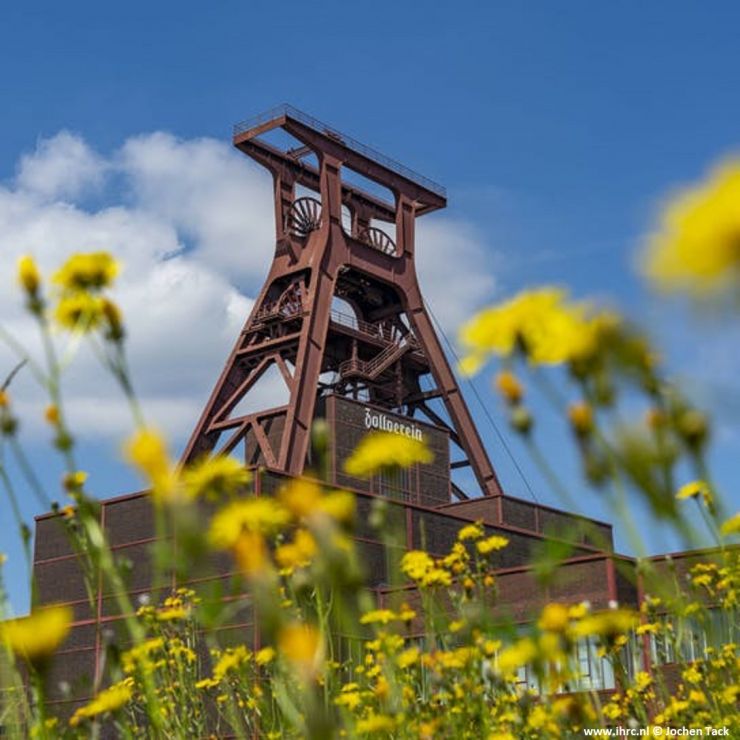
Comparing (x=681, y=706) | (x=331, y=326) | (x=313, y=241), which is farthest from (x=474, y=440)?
(x=681, y=706)

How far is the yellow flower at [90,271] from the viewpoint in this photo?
2.30 m

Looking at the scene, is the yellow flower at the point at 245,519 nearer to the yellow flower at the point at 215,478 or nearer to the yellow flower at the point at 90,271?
the yellow flower at the point at 215,478

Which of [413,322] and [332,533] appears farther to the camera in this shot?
[413,322]

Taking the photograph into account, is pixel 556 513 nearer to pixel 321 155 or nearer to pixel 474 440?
pixel 474 440

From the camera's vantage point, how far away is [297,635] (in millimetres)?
1207

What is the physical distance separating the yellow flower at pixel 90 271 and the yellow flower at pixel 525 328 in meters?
0.90

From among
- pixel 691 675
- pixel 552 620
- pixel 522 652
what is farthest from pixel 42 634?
pixel 691 675

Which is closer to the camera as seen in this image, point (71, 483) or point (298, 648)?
point (298, 648)

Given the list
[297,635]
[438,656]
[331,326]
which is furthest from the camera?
[331,326]

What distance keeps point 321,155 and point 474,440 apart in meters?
10.6

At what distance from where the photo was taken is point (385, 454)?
7.90 feet

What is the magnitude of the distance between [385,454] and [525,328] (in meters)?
0.82

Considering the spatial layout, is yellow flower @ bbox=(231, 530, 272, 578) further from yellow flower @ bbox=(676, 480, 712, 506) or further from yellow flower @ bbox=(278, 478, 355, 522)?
yellow flower @ bbox=(676, 480, 712, 506)

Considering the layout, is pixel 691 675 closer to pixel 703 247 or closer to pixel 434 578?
pixel 434 578
